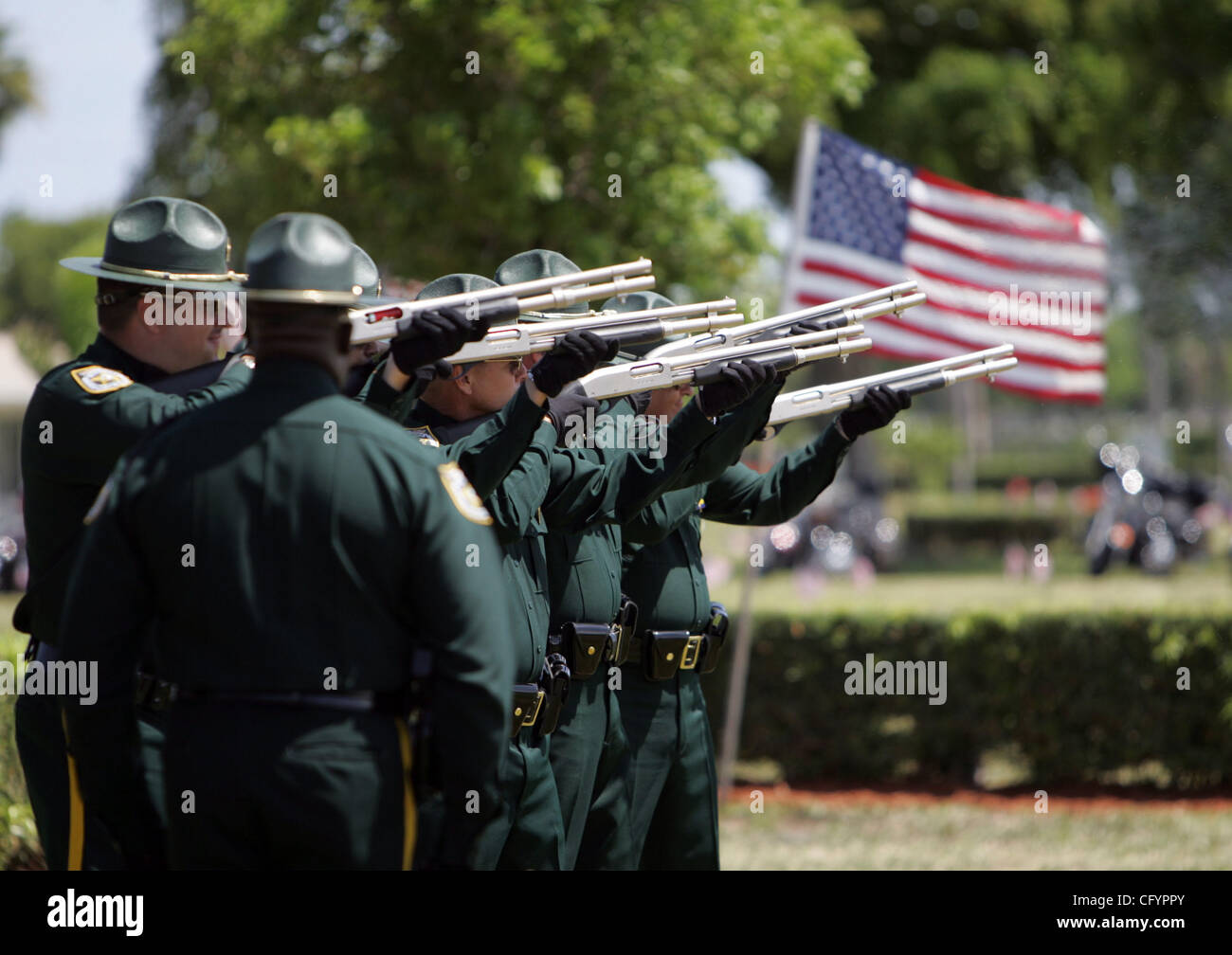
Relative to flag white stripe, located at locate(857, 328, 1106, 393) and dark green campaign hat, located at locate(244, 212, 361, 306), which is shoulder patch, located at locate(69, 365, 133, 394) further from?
flag white stripe, located at locate(857, 328, 1106, 393)

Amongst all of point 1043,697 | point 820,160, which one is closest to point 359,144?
point 820,160

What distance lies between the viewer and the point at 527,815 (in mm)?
4137

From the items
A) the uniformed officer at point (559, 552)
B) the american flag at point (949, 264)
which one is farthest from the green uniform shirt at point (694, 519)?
the american flag at point (949, 264)

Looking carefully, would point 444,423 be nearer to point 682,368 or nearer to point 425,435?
point 425,435

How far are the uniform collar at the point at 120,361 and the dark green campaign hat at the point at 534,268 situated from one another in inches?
49.8

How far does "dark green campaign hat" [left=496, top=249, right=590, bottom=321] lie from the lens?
4688 millimetres

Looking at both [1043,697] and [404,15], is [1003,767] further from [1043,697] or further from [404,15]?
[404,15]

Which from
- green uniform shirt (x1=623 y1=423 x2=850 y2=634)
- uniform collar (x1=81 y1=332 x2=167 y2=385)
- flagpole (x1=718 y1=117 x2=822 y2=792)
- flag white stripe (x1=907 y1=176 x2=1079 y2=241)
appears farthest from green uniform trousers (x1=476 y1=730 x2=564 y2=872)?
flag white stripe (x1=907 y1=176 x2=1079 y2=241)

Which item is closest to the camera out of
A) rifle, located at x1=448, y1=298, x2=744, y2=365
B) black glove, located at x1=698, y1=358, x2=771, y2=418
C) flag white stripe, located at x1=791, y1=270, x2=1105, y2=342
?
rifle, located at x1=448, y1=298, x2=744, y2=365

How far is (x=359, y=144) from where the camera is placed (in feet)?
29.8

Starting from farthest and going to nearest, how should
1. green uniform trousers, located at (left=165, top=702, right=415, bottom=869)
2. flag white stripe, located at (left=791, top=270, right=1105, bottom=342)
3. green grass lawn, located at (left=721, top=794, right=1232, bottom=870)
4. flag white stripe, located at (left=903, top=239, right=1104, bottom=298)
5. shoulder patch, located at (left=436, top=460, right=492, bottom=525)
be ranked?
1. flag white stripe, located at (left=903, top=239, right=1104, bottom=298)
2. flag white stripe, located at (left=791, top=270, right=1105, bottom=342)
3. green grass lawn, located at (left=721, top=794, right=1232, bottom=870)
4. shoulder patch, located at (left=436, top=460, right=492, bottom=525)
5. green uniform trousers, located at (left=165, top=702, right=415, bottom=869)

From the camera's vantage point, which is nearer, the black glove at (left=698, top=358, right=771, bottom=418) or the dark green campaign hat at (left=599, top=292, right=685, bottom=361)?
the black glove at (left=698, top=358, right=771, bottom=418)

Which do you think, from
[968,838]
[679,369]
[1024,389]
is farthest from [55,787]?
[1024,389]

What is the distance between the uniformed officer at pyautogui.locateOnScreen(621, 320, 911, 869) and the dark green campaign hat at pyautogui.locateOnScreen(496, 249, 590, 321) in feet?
1.84
